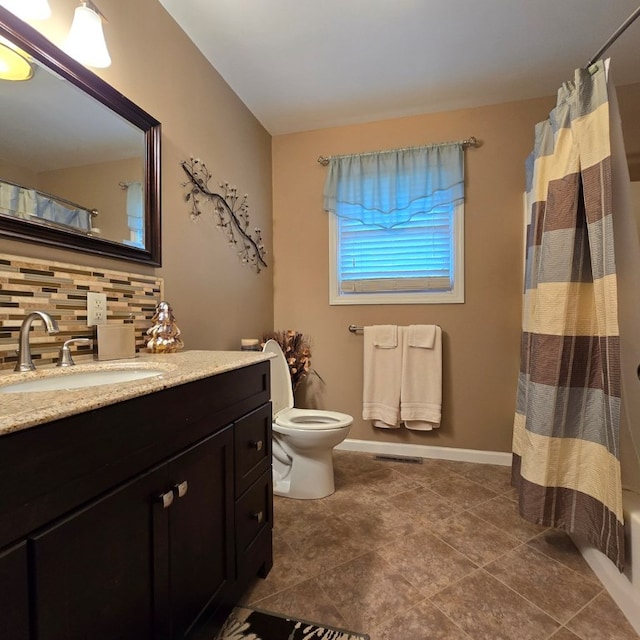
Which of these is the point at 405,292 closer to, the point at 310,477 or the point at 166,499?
the point at 310,477

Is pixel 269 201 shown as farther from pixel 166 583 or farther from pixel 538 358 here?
pixel 166 583

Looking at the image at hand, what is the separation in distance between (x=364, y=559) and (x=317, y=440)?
554mm

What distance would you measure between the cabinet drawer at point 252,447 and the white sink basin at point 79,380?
12.8 inches

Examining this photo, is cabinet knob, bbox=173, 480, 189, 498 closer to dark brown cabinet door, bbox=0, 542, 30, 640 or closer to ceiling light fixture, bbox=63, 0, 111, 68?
dark brown cabinet door, bbox=0, 542, 30, 640

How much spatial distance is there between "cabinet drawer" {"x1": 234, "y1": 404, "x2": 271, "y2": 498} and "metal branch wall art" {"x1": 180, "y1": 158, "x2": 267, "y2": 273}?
107 cm

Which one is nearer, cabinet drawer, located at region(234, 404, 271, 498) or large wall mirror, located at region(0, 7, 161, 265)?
large wall mirror, located at region(0, 7, 161, 265)

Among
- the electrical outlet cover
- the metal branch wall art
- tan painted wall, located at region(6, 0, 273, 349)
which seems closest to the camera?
the electrical outlet cover

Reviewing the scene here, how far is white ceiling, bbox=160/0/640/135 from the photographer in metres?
1.63

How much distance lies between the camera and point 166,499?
0.80m

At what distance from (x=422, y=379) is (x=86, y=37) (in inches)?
90.4

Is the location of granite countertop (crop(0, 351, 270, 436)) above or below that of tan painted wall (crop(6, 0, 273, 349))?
below

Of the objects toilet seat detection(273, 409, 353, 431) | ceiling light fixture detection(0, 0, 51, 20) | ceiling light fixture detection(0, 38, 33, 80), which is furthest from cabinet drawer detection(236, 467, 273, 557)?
ceiling light fixture detection(0, 0, 51, 20)

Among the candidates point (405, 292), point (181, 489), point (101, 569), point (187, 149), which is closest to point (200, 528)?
point (181, 489)

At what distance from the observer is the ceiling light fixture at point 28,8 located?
0.95m
